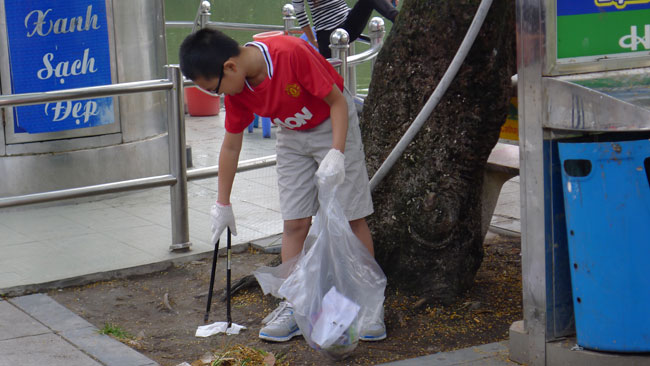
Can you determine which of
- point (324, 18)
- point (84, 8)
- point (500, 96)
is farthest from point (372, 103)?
point (324, 18)

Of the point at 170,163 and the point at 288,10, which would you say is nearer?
the point at 170,163

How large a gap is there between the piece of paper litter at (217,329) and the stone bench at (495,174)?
1.44m

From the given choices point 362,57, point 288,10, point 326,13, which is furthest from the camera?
point 288,10

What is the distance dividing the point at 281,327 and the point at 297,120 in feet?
2.94

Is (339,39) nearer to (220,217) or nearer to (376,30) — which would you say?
(376,30)

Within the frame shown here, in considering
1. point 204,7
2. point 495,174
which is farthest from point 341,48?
point 204,7

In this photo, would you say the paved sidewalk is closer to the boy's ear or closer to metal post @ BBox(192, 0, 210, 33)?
the boy's ear

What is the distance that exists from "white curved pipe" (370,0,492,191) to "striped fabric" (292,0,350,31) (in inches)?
161

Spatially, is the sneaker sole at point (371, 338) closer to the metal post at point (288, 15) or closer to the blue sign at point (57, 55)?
the blue sign at point (57, 55)

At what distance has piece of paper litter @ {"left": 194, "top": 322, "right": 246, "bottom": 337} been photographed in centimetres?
401

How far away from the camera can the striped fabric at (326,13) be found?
8000 mm

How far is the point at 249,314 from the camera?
4281 mm

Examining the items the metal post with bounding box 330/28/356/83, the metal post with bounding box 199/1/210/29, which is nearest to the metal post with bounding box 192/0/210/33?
the metal post with bounding box 199/1/210/29

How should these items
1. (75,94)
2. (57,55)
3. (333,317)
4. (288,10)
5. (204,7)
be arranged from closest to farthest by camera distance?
(333,317)
(75,94)
(57,55)
(288,10)
(204,7)
